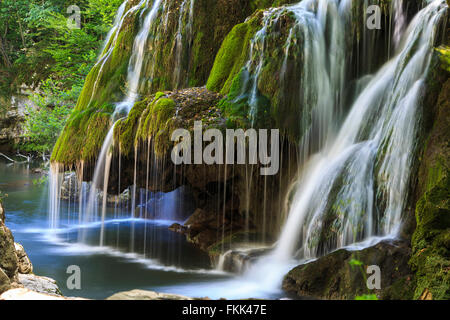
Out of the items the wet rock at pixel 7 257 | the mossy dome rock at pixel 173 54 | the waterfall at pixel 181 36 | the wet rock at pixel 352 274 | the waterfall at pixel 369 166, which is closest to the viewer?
the wet rock at pixel 7 257

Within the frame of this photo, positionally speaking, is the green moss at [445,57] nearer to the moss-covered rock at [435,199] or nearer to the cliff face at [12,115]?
the moss-covered rock at [435,199]

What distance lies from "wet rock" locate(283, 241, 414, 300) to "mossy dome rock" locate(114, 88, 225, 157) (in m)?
3.27

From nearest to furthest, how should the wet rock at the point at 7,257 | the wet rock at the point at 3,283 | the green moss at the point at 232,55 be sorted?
the wet rock at the point at 3,283 < the wet rock at the point at 7,257 < the green moss at the point at 232,55

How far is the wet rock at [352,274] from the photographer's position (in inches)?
235

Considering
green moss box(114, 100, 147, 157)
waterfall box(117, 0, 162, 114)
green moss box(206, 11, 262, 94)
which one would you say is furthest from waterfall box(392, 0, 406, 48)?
waterfall box(117, 0, 162, 114)

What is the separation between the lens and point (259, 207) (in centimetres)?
988

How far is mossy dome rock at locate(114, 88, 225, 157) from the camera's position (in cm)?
893

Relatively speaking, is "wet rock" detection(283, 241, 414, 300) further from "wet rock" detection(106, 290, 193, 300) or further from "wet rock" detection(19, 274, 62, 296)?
"wet rock" detection(19, 274, 62, 296)

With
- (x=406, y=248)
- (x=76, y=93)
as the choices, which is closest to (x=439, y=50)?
(x=406, y=248)

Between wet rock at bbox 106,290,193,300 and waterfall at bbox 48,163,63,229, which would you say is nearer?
wet rock at bbox 106,290,193,300

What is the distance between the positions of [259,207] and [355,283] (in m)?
3.83

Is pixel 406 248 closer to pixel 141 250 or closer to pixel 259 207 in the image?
pixel 259 207

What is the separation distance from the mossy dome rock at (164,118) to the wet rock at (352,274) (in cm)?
327

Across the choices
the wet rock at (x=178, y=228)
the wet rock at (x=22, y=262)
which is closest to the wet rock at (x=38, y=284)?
the wet rock at (x=22, y=262)
